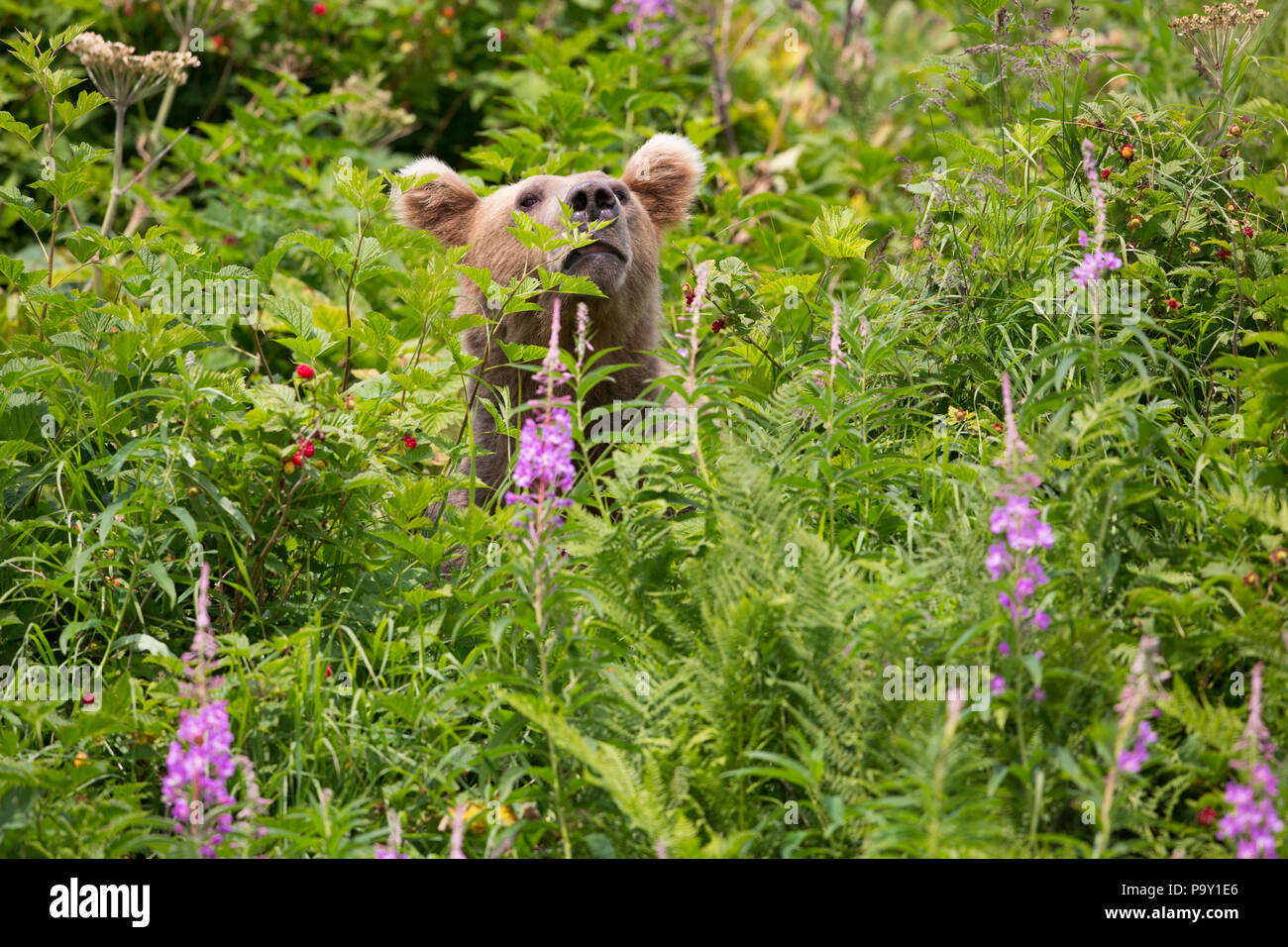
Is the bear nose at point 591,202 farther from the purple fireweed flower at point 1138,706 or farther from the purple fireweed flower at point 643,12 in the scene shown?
the purple fireweed flower at point 1138,706

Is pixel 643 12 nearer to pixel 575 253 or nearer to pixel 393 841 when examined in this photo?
pixel 575 253

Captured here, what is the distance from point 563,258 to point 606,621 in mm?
2090

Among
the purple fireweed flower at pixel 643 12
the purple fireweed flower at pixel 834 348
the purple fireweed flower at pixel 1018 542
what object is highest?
the purple fireweed flower at pixel 643 12

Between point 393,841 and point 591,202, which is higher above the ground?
point 591,202

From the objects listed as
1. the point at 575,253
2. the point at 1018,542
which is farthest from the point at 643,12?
the point at 1018,542

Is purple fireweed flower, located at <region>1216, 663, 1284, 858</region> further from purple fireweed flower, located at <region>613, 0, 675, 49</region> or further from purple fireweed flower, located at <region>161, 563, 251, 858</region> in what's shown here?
purple fireweed flower, located at <region>613, 0, 675, 49</region>

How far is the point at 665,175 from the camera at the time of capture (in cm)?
566

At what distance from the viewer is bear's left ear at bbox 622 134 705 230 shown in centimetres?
563

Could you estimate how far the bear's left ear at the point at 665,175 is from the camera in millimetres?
5629

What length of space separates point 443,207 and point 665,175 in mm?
1009

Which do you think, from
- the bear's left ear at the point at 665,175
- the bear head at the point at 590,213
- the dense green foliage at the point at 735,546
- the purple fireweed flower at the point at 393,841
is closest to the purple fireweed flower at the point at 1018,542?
Answer: the dense green foliage at the point at 735,546

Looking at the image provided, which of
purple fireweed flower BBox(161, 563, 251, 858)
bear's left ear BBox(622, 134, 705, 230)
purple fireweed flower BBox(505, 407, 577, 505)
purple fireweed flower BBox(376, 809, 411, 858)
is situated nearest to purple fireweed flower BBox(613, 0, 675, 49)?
bear's left ear BBox(622, 134, 705, 230)

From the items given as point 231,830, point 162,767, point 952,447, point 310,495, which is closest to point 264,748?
point 162,767

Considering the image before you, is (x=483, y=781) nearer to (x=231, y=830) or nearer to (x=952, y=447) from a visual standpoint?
(x=231, y=830)
